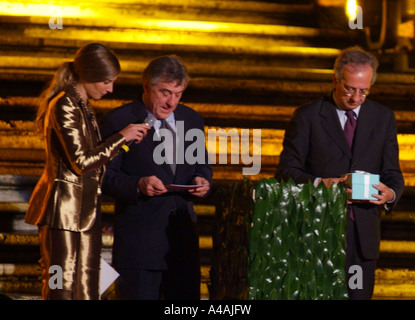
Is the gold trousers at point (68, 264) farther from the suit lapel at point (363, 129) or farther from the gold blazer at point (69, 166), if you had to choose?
the suit lapel at point (363, 129)

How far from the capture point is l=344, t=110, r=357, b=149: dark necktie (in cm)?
530

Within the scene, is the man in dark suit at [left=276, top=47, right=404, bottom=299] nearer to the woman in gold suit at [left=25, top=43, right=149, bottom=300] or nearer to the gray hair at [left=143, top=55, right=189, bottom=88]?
the gray hair at [left=143, top=55, right=189, bottom=88]

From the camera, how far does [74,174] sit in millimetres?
4945

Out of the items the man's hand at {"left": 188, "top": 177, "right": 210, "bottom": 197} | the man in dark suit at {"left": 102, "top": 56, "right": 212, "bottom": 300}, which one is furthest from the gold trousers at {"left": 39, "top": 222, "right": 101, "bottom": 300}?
the man's hand at {"left": 188, "top": 177, "right": 210, "bottom": 197}

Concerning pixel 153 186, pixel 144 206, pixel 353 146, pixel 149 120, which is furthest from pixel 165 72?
pixel 353 146

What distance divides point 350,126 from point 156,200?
46.1 inches

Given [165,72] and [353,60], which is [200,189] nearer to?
[165,72]

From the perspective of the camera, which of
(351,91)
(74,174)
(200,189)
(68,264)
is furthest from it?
(351,91)

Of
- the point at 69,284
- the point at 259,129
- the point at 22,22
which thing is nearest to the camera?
the point at 69,284

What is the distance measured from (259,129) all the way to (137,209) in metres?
3.27
